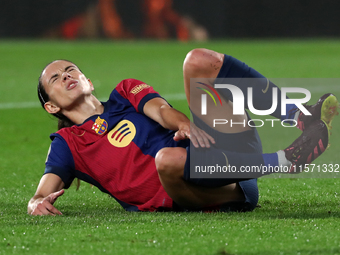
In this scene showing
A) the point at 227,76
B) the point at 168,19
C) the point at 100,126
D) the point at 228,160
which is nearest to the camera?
the point at 228,160

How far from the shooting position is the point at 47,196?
2.71 metres

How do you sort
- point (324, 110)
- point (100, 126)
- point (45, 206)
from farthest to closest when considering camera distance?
point (100, 126) → point (45, 206) → point (324, 110)

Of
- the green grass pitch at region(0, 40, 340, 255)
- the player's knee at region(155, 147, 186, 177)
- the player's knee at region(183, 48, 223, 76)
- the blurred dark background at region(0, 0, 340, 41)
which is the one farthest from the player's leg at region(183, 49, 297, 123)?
the blurred dark background at region(0, 0, 340, 41)

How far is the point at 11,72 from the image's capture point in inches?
477

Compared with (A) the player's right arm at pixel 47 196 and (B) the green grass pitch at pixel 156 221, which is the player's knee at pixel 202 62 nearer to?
(B) the green grass pitch at pixel 156 221

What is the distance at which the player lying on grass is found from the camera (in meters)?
2.60

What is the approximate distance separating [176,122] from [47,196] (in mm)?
661

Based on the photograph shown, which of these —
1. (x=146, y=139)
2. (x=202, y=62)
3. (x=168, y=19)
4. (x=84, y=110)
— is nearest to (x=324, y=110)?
(x=202, y=62)

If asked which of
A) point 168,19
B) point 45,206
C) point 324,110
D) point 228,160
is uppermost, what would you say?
point 324,110

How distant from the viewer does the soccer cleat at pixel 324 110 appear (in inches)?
101

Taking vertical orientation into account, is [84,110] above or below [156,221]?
above

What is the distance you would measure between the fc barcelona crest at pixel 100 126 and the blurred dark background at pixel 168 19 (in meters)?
17.6

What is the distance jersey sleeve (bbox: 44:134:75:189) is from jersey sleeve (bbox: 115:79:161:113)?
15.4 inches

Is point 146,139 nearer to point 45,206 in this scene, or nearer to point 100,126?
point 100,126
